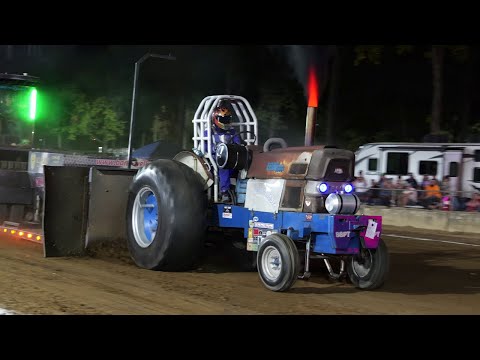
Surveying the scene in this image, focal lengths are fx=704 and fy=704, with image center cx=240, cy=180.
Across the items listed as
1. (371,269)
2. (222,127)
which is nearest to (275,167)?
(222,127)

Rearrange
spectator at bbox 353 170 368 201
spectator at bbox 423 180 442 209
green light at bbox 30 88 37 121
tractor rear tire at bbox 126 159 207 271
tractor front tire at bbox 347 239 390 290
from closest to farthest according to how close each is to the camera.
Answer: tractor front tire at bbox 347 239 390 290
tractor rear tire at bbox 126 159 207 271
green light at bbox 30 88 37 121
spectator at bbox 423 180 442 209
spectator at bbox 353 170 368 201

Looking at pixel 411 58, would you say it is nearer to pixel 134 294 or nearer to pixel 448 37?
pixel 448 37

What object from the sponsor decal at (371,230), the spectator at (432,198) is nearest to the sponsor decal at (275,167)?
the sponsor decal at (371,230)

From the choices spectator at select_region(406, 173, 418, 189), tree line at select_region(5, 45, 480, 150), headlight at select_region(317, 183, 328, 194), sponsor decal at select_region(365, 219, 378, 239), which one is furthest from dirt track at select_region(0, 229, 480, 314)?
tree line at select_region(5, 45, 480, 150)

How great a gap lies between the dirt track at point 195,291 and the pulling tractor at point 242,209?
275mm

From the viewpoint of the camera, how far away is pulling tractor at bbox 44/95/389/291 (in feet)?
25.5

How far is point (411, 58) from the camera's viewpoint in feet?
110

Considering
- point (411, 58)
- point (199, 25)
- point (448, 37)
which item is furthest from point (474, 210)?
point (411, 58)

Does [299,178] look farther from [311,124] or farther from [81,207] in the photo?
[81,207]

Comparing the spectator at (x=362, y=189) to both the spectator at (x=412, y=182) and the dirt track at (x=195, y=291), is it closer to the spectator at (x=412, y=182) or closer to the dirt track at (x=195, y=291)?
the spectator at (x=412, y=182)

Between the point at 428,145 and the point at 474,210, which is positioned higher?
the point at 428,145

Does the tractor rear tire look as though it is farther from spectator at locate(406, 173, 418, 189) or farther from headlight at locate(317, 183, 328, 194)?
spectator at locate(406, 173, 418, 189)

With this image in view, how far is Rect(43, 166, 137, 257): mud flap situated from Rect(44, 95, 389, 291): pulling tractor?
14 mm

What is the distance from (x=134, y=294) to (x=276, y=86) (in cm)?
2378
